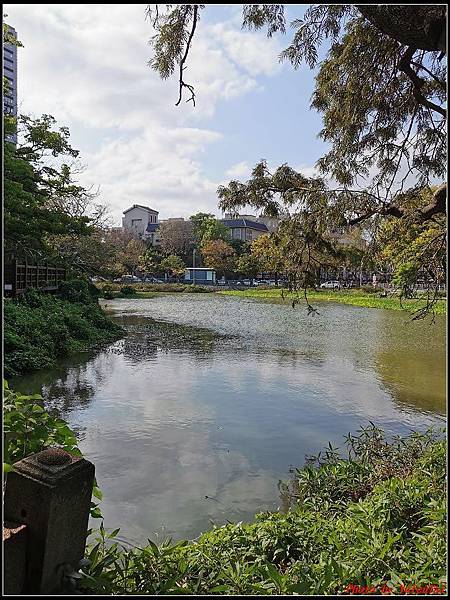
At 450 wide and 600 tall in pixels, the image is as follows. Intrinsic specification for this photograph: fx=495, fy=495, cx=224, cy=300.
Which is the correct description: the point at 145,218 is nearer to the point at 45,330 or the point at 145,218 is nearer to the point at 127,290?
the point at 45,330

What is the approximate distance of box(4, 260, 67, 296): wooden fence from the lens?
9156 millimetres

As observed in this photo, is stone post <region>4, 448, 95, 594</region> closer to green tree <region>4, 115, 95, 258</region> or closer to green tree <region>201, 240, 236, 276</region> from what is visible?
green tree <region>201, 240, 236, 276</region>

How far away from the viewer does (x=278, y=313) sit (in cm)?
1605

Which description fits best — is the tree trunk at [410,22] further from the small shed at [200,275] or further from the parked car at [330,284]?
the small shed at [200,275]

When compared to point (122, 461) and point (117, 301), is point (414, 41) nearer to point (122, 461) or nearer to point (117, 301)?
point (122, 461)

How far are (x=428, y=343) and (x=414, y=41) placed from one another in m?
9.20

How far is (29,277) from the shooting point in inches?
416

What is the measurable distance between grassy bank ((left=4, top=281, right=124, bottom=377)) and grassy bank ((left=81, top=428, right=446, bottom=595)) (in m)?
4.51

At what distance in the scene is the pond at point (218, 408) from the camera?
126 inches

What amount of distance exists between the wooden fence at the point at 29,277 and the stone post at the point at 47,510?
26.4 ft

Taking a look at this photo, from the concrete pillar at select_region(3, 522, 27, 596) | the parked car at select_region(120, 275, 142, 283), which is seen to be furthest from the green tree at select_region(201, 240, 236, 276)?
the parked car at select_region(120, 275, 142, 283)

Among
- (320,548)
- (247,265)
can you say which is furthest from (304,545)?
(247,265)

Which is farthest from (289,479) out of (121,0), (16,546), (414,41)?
(121,0)

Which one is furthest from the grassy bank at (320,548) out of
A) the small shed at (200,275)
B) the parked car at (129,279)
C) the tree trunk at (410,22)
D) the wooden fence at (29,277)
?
the parked car at (129,279)
